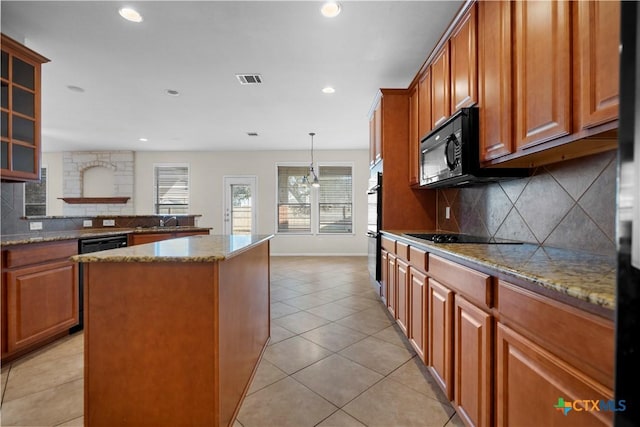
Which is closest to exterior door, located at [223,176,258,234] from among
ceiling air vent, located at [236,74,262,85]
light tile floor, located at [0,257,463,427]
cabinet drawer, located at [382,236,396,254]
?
ceiling air vent, located at [236,74,262,85]

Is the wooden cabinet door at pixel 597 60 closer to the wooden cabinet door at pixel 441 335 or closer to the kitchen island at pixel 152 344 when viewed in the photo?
the wooden cabinet door at pixel 441 335

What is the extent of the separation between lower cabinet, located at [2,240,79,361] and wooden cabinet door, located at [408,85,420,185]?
3449 millimetres

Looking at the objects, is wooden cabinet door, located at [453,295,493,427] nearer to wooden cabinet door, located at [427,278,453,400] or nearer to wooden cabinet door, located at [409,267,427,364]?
wooden cabinet door, located at [427,278,453,400]

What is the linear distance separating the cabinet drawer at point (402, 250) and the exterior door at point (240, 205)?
5.25 meters

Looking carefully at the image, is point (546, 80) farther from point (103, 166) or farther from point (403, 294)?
point (103, 166)

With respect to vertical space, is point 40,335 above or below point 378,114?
below

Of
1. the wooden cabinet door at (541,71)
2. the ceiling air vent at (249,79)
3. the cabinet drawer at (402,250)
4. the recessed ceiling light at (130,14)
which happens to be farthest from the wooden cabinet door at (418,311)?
the recessed ceiling light at (130,14)

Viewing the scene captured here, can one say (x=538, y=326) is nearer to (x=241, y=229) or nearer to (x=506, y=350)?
(x=506, y=350)

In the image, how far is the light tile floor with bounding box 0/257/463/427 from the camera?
1585 millimetres

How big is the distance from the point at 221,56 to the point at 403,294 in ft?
9.59

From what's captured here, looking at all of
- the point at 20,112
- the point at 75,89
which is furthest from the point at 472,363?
the point at 75,89

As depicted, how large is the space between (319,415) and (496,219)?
185 centimetres

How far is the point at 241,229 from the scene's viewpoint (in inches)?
289

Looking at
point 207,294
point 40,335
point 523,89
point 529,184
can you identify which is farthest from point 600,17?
point 40,335
